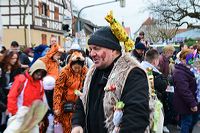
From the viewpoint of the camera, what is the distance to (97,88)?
3.49 meters

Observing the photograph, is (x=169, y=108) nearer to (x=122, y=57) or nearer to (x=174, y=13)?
(x=122, y=57)

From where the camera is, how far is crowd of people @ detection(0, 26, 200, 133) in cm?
310

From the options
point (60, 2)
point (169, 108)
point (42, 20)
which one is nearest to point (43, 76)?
point (169, 108)

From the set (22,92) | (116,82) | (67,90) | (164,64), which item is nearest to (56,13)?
(164,64)

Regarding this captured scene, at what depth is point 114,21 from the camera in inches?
134

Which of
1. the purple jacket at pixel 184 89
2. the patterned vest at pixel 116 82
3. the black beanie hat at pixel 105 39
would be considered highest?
the black beanie hat at pixel 105 39

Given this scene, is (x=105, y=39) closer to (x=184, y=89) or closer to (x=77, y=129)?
(x=77, y=129)

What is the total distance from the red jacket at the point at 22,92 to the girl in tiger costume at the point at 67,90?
0.34m

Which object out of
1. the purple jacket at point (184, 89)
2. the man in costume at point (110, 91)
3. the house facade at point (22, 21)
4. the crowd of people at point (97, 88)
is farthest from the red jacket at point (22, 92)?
the house facade at point (22, 21)

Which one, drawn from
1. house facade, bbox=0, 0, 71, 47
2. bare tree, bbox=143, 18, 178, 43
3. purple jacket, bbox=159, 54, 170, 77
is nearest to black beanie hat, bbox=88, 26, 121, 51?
purple jacket, bbox=159, 54, 170, 77

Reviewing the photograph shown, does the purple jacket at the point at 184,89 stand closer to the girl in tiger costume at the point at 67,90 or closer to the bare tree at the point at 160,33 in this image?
the girl in tiger costume at the point at 67,90

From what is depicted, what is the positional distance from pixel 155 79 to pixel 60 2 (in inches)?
1450

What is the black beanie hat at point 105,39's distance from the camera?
3.37 m

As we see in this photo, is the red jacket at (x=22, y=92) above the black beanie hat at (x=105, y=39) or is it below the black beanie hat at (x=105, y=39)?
below
